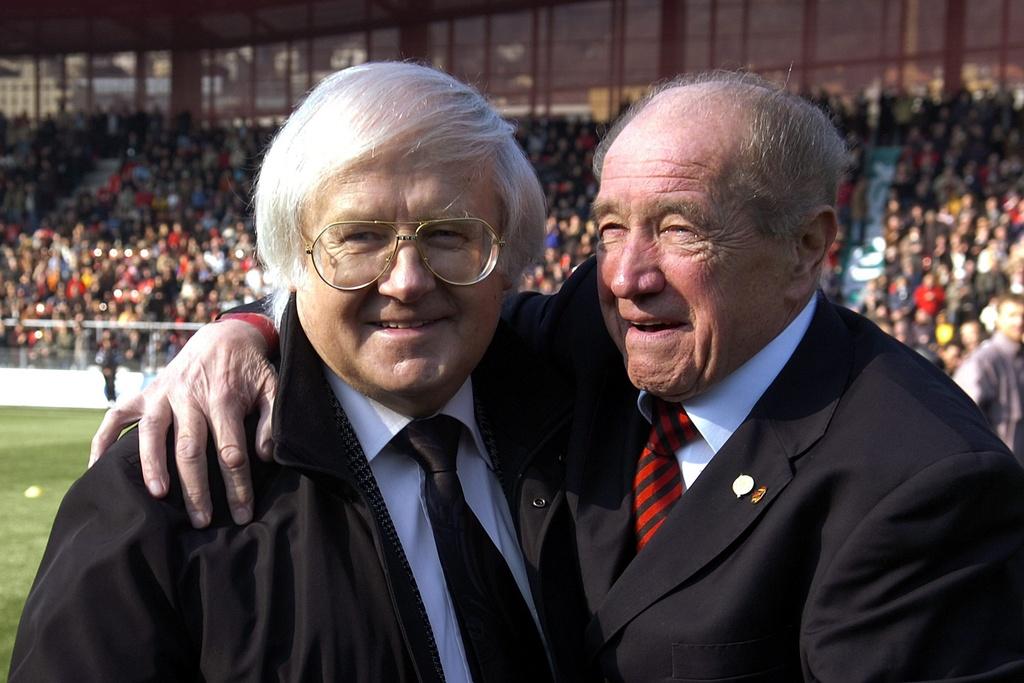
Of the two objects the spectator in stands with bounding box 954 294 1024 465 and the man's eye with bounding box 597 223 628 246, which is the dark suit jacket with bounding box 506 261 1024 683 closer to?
the man's eye with bounding box 597 223 628 246

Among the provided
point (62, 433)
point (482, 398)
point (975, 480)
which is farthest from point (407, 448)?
point (62, 433)

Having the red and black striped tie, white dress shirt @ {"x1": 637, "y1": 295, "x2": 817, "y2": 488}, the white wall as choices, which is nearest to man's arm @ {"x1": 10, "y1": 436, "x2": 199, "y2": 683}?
the red and black striped tie

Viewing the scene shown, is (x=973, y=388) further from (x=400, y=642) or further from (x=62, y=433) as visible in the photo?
(x=62, y=433)

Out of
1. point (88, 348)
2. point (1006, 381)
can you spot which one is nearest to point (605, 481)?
point (1006, 381)

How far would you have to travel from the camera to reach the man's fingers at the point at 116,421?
7.48 feet

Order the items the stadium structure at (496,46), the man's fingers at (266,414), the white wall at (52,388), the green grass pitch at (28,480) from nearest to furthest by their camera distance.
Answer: the man's fingers at (266,414), the green grass pitch at (28,480), the white wall at (52,388), the stadium structure at (496,46)

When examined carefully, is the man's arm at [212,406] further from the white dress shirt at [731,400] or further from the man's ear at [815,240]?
the man's ear at [815,240]

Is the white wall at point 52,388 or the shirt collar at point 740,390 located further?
the white wall at point 52,388

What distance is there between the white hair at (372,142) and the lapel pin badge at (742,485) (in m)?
0.59

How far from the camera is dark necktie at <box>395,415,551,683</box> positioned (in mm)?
2189

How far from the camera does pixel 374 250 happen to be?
2154 mm

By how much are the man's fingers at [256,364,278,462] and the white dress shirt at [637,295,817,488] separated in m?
0.80

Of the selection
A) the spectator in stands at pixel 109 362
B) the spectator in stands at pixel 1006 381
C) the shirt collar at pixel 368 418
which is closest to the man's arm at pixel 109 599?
the shirt collar at pixel 368 418

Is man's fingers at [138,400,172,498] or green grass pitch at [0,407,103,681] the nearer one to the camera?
man's fingers at [138,400,172,498]
